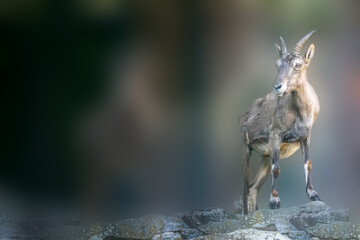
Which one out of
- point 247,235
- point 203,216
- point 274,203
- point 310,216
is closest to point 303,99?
point 274,203

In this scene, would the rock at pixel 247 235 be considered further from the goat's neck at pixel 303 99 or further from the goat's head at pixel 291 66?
the goat's head at pixel 291 66

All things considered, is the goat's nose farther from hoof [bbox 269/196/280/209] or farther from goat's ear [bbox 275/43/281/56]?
hoof [bbox 269/196/280/209]

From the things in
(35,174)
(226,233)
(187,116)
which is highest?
(187,116)

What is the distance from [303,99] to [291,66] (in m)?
0.40

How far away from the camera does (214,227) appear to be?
923 centimetres

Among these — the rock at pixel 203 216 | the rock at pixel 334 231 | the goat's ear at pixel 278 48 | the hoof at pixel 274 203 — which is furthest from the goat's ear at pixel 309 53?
the rock at pixel 203 216

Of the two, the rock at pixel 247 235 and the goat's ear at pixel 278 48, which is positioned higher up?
the goat's ear at pixel 278 48

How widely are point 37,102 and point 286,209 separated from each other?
3180 mm

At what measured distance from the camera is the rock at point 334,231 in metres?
9.02

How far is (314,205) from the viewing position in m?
9.06

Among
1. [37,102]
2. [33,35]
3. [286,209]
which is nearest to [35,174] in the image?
[37,102]

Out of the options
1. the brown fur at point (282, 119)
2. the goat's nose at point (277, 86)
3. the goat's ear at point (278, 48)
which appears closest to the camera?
the goat's nose at point (277, 86)

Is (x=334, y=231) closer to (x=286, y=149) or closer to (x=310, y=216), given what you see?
(x=310, y=216)

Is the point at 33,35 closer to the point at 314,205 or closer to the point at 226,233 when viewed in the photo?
the point at 226,233
